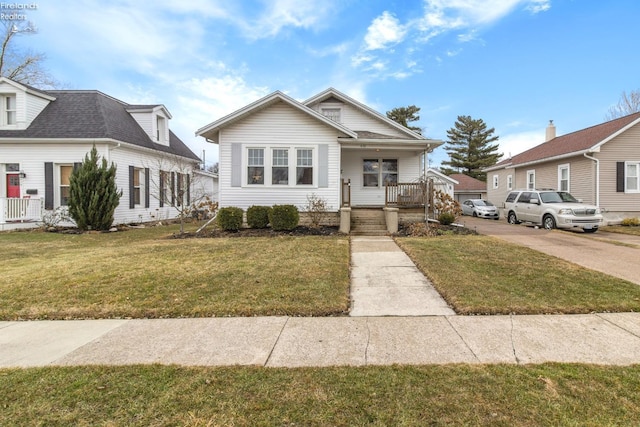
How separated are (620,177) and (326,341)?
65.5ft

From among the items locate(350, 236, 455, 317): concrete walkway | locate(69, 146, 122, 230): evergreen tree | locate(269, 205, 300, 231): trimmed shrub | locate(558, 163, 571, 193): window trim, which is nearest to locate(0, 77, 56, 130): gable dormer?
locate(69, 146, 122, 230): evergreen tree

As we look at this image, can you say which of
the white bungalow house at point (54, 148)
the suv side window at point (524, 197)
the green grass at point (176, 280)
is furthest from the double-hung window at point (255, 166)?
the suv side window at point (524, 197)

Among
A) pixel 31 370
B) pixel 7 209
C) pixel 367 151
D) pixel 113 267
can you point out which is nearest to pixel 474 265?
pixel 31 370

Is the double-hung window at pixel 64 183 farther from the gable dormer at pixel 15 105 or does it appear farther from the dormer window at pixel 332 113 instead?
the dormer window at pixel 332 113

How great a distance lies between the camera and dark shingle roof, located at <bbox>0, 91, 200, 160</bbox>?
1412 centimetres

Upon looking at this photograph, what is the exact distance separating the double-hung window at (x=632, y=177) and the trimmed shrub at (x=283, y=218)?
56.6ft

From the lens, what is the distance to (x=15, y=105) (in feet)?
47.2

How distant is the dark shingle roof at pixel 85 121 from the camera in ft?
46.3

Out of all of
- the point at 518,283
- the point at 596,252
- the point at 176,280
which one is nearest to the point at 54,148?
the point at 176,280

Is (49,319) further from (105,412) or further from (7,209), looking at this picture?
(7,209)

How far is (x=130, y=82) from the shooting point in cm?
1850

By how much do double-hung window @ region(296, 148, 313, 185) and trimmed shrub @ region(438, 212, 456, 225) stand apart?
217 inches

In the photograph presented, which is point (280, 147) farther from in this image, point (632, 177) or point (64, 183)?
point (632, 177)

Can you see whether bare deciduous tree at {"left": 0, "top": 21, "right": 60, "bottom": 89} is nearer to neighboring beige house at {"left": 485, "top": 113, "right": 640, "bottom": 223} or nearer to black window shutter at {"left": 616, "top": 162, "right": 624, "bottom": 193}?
neighboring beige house at {"left": 485, "top": 113, "right": 640, "bottom": 223}
